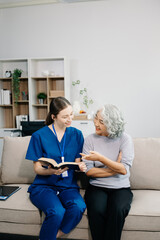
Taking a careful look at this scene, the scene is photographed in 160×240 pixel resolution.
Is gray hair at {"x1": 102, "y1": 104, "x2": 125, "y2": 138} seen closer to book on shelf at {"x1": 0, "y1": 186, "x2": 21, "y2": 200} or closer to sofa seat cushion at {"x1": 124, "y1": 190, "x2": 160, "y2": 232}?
sofa seat cushion at {"x1": 124, "y1": 190, "x2": 160, "y2": 232}

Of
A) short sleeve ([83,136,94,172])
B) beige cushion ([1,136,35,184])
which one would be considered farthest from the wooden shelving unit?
short sleeve ([83,136,94,172])

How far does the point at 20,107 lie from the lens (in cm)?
498

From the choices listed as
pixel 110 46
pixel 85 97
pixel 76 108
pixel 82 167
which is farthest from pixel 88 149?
pixel 110 46

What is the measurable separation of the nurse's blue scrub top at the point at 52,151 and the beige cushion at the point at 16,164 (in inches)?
13.4

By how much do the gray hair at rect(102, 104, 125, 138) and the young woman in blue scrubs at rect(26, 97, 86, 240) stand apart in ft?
0.92

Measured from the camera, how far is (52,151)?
73.2 inches

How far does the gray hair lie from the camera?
69.2 inches

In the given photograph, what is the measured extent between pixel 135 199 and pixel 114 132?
534 millimetres

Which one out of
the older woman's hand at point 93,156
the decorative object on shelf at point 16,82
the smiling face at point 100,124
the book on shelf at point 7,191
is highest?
the decorative object on shelf at point 16,82

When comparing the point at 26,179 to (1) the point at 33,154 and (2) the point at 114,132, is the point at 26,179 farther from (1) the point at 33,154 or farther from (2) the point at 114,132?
(2) the point at 114,132

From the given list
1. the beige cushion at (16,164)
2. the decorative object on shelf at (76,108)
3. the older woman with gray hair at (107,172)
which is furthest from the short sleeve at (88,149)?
the decorative object on shelf at (76,108)

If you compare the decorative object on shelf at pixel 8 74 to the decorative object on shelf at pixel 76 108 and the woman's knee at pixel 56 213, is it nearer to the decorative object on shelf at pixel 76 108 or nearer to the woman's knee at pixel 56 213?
the decorative object on shelf at pixel 76 108

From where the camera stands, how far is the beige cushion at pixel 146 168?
2033mm

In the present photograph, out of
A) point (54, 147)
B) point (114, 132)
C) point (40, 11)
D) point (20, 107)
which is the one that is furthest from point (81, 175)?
point (40, 11)
